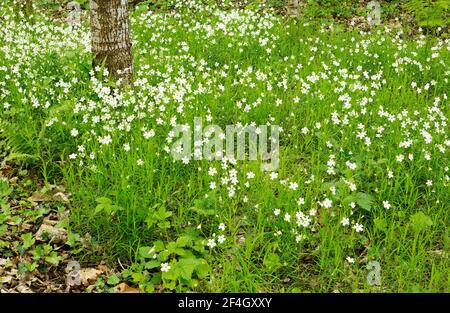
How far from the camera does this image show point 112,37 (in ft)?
20.9

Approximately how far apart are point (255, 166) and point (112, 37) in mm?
2825

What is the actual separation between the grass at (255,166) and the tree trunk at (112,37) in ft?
0.86

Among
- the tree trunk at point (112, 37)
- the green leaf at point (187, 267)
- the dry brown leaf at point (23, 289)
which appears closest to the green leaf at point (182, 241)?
the green leaf at point (187, 267)

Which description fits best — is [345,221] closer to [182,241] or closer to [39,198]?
[182,241]

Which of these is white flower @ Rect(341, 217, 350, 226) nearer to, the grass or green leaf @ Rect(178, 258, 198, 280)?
the grass

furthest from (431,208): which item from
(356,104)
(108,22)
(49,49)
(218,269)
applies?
(49,49)

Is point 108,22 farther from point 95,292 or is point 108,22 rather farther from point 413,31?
point 413,31

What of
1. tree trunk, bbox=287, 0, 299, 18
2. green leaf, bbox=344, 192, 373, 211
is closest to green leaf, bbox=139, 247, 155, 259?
green leaf, bbox=344, 192, 373, 211

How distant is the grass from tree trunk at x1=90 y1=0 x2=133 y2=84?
26 centimetres

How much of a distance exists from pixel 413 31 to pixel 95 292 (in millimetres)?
9066

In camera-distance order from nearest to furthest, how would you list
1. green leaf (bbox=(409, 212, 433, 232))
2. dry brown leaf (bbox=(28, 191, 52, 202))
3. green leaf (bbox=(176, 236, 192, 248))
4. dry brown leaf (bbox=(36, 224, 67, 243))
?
green leaf (bbox=(176, 236, 192, 248)) → green leaf (bbox=(409, 212, 433, 232)) → dry brown leaf (bbox=(36, 224, 67, 243)) → dry brown leaf (bbox=(28, 191, 52, 202))

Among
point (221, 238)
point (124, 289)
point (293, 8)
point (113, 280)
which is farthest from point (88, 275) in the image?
point (293, 8)

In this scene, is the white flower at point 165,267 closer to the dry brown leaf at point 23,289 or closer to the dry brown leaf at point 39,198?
the dry brown leaf at point 23,289

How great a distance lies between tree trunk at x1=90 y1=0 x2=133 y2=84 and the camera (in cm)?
625
